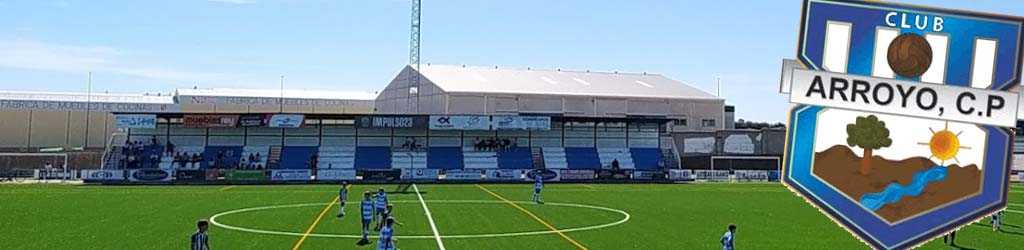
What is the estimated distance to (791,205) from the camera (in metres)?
41.3

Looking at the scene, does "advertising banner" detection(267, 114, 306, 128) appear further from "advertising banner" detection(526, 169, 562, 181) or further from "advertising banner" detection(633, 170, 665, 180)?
"advertising banner" detection(633, 170, 665, 180)

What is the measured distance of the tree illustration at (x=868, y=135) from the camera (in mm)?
9016

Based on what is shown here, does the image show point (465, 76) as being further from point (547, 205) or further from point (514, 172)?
point (547, 205)

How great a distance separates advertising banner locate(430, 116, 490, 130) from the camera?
236ft

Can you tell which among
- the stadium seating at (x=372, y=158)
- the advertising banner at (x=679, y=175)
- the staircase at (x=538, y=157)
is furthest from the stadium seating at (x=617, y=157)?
the stadium seating at (x=372, y=158)

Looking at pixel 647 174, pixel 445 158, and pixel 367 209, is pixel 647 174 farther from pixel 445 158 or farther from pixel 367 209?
pixel 367 209

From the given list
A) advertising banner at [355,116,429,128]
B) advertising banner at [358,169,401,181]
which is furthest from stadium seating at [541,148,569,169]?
advertising banner at [358,169,401,181]

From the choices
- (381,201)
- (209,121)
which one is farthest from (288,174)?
(381,201)

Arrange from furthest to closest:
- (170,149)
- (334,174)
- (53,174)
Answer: (170,149) < (53,174) < (334,174)

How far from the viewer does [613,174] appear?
69.9 meters

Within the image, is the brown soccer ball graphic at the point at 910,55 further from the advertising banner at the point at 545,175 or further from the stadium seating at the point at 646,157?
the stadium seating at the point at 646,157

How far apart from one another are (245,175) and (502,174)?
1936cm

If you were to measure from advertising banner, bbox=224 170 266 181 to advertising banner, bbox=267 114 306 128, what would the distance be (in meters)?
6.16

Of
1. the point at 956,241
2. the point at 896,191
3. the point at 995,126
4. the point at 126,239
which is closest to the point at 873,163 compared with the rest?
the point at 896,191
